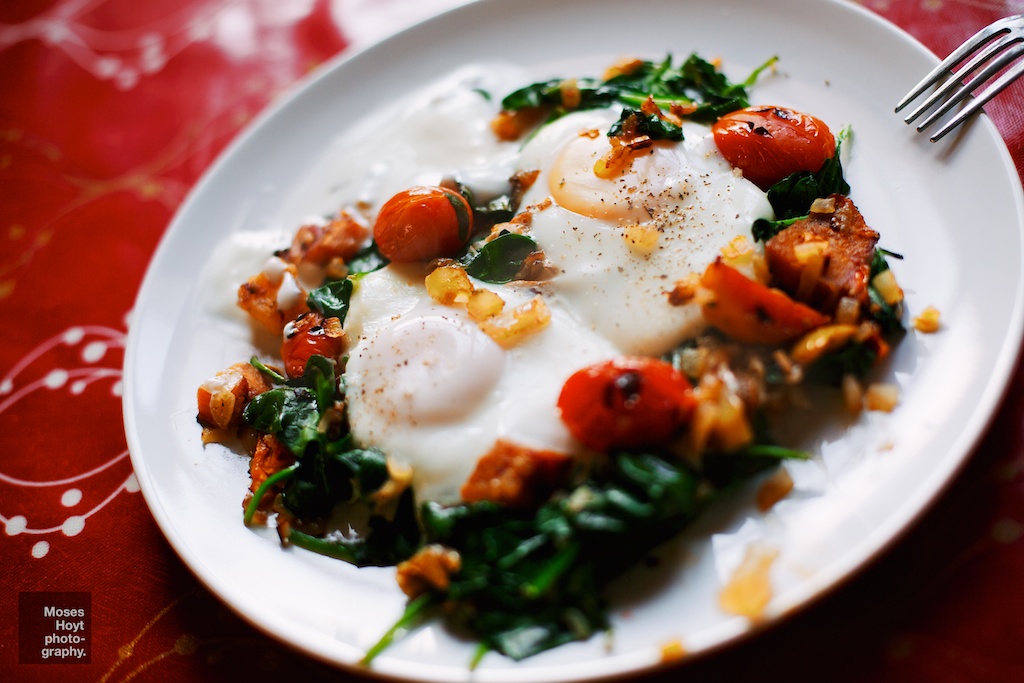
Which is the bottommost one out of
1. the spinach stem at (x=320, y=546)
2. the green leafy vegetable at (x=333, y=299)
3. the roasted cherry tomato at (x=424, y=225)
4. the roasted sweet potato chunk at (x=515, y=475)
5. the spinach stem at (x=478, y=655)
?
the spinach stem at (x=320, y=546)

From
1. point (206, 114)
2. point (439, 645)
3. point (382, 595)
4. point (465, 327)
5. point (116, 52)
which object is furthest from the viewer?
point (116, 52)

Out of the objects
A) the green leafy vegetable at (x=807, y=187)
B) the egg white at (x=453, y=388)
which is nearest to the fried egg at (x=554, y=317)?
the egg white at (x=453, y=388)

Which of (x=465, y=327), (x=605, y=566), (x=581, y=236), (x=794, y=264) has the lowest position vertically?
(x=605, y=566)

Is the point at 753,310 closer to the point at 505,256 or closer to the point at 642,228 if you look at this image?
the point at 642,228

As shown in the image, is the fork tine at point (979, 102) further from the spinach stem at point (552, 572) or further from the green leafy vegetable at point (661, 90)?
the spinach stem at point (552, 572)

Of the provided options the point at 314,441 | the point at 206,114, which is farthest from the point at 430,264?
the point at 206,114

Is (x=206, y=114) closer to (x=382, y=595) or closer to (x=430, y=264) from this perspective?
(x=430, y=264)

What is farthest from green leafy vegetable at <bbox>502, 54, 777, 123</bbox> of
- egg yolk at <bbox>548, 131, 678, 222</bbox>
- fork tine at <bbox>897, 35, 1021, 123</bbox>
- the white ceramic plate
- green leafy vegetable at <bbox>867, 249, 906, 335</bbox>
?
green leafy vegetable at <bbox>867, 249, 906, 335</bbox>
